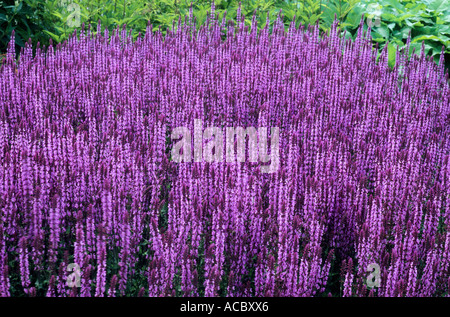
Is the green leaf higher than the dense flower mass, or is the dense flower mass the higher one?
the green leaf

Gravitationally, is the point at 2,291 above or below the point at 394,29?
below

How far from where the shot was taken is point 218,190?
11.3ft

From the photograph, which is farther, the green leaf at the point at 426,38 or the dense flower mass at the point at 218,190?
the green leaf at the point at 426,38

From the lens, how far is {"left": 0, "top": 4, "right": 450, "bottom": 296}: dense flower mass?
9.29ft

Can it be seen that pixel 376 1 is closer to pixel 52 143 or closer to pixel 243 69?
pixel 243 69

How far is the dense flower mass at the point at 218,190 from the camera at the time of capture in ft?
9.29

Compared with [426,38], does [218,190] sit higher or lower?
lower

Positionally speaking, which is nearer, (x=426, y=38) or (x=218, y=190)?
(x=218, y=190)

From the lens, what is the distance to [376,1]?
9094 mm

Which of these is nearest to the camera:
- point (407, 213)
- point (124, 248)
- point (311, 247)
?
point (124, 248)

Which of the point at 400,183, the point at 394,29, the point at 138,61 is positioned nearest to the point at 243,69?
the point at 138,61

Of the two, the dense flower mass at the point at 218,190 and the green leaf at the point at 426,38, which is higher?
the green leaf at the point at 426,38

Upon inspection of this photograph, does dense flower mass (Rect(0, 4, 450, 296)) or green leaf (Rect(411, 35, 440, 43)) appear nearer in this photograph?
dense flower mass (Rect(0, 4, 450, 296))

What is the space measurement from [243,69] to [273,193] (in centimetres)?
243
